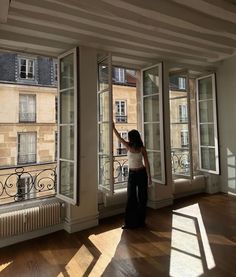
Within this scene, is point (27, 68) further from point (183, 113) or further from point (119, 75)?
point (183, 113)

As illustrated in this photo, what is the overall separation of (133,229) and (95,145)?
139 centimetres

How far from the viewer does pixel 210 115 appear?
5.34 m

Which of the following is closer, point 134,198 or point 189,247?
point 189,247

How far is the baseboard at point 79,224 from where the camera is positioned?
11.1ft

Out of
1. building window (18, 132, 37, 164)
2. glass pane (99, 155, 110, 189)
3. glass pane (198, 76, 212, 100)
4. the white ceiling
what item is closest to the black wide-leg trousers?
glass pane (99, 155, 110, 189)

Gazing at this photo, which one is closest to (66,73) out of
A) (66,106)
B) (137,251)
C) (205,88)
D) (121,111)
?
(66,106)

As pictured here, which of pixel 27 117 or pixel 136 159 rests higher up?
pixel 27 117

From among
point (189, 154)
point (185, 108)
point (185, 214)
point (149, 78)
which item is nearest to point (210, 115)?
point (185, 108)

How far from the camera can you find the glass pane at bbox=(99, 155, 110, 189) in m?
3.57

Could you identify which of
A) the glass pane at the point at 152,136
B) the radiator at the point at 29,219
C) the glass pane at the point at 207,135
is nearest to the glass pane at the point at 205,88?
the glass pane at the point at 207,135

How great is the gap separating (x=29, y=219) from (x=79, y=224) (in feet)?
2.37

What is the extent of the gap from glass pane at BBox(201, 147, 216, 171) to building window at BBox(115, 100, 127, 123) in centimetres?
212

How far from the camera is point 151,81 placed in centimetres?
453

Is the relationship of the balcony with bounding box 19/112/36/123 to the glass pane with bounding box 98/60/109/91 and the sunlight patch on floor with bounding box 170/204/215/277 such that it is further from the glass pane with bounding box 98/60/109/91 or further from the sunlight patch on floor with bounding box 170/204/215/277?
the sunlight patch on floor with bounding box 170/204/215/277
